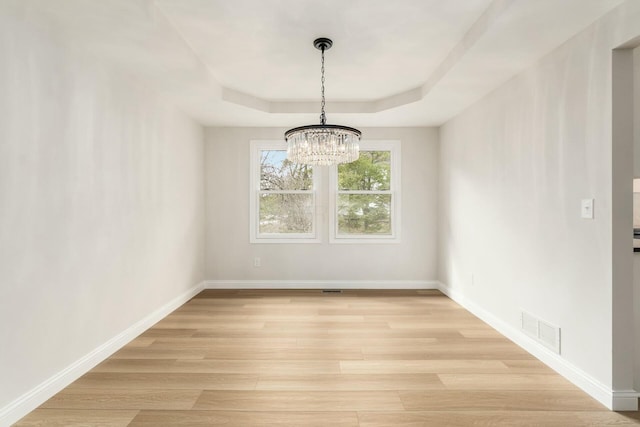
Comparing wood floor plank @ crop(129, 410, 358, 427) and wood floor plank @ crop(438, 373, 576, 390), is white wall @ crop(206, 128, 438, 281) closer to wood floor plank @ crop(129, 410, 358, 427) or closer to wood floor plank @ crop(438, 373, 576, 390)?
wood floor plank @ crop(438, 373, 576, 390)

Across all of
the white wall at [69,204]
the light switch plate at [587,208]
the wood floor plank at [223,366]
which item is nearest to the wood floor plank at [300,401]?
the wood floor plank at [223,366]

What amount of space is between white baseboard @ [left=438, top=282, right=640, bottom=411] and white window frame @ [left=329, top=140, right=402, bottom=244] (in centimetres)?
174

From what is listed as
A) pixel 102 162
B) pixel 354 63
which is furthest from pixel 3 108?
pixel 354 63

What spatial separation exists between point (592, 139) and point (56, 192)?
3375 millimetres

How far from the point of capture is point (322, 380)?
8.00 feet

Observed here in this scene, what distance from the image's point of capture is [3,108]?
1951mm

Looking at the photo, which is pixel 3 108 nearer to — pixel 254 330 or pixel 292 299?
pixel 254 330

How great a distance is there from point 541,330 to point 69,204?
3.49m

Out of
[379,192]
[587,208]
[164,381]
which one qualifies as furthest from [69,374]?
[379,192]

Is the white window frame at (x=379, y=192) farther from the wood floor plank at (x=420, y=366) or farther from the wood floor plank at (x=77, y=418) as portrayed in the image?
the wood floor plank at (x=77, y=418)

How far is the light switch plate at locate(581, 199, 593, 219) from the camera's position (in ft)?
7.45

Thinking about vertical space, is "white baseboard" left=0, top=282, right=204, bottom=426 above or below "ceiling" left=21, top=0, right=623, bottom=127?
below

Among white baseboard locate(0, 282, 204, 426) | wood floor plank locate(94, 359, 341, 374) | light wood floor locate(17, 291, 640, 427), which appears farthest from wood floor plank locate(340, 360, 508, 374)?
white baseboard locate(0, 282, 204, 426)

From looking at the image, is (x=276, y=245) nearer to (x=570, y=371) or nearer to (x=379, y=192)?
(x=379, y=192)
